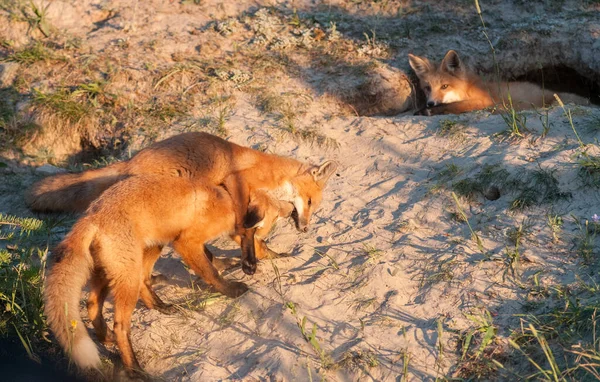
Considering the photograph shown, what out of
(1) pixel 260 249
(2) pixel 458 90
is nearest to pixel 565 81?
(2) pixel 458 90

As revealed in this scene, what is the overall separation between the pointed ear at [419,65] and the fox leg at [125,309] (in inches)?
205

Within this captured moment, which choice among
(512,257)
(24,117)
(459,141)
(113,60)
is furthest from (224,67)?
(512,257)

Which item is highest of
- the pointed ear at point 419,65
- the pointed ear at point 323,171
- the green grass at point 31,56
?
the green grass at point 31,56

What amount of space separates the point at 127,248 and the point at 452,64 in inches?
225

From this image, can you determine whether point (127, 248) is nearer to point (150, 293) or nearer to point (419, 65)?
point (150, 293)

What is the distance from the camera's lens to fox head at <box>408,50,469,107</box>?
845cm

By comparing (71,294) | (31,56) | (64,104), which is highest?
(31,56)

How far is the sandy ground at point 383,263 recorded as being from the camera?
14.1 feet

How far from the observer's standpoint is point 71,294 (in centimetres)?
420

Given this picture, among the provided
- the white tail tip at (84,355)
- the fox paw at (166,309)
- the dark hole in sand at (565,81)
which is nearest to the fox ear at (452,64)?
the dark hole in sand at (565,81)

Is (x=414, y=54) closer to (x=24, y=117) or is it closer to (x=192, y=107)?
(x=192, y=107)

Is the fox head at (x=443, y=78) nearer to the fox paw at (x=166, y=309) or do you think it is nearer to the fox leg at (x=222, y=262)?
the fox leg at (x=222, y=262)

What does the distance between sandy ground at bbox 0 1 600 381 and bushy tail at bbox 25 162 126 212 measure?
31.0 inches

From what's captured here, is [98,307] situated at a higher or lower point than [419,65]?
lower
